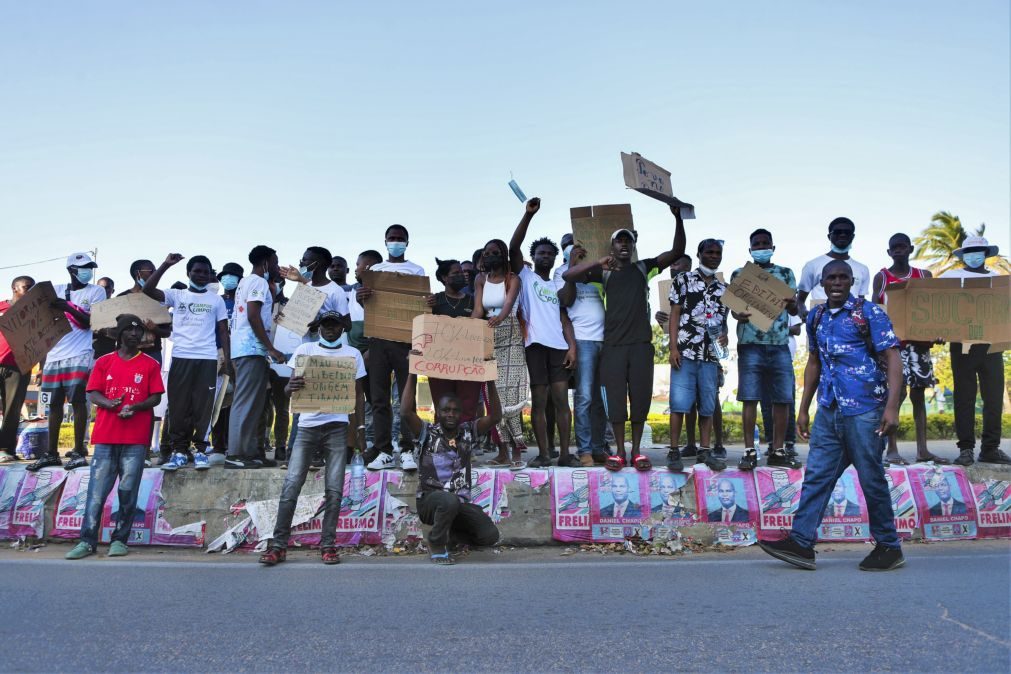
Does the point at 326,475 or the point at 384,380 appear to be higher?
the point at 384,380

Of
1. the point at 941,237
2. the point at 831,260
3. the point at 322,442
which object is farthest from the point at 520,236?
the point at 941,237

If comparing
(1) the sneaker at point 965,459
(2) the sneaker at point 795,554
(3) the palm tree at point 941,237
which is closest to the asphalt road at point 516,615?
(2) the sneaker at point 795,554

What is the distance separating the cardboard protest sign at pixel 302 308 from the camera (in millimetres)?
7156

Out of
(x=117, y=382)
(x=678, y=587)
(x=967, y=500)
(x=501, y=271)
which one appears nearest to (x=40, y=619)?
(x=117, y=382)

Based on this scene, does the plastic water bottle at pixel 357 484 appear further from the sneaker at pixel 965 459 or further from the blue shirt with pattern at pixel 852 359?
the sneaker at pixel 965 459

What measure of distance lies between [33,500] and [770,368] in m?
7.35

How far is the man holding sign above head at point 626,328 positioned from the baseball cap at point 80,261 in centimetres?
543

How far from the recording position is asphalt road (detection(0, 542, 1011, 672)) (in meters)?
3.58

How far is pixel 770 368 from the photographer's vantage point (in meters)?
7.28

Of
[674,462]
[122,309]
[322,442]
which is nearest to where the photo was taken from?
[322,442]

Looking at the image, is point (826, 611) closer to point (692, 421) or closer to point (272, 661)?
point (272, 661)

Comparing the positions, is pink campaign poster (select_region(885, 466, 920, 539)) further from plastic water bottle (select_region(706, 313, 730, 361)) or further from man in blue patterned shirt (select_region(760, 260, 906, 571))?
plastic water bottle (select_region(706, 313, 730, 361))

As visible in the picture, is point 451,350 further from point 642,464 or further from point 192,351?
point 192,351

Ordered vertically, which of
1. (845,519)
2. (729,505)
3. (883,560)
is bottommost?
(883,560)
